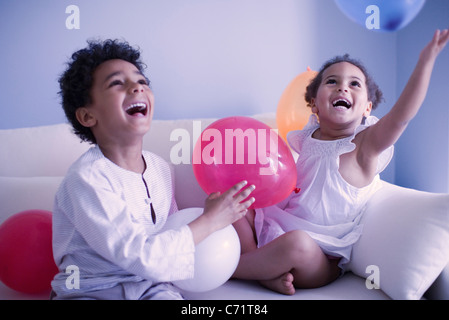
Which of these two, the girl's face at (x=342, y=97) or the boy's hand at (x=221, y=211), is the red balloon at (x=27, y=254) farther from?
the girl's face at (x=342, y=97)

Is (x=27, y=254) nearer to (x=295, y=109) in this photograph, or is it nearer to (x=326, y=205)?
(x=326, y=205)

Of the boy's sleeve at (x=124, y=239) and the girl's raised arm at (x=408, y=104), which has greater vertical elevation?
the girl's raised arm at (x=408, y=104)

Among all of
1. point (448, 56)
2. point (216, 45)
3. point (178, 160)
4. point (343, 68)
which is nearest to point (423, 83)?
point (343, 68)

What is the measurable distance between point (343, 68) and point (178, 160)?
24.9 inches

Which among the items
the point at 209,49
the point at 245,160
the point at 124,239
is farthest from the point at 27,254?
the point at 209,49

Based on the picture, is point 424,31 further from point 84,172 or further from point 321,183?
point 84,172

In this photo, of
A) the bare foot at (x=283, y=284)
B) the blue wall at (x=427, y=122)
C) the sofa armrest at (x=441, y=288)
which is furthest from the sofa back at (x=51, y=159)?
the blue wall at (x=427, y=122)

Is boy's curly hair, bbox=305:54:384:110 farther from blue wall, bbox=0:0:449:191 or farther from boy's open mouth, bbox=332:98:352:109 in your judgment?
blue wall, bbox=0:0:449:191

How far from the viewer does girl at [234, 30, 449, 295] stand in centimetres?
98

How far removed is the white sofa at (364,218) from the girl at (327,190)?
0.04 m

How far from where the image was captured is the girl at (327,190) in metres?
0.98

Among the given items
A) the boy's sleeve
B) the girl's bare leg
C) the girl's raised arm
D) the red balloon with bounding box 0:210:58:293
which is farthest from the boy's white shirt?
the girl's raised arm

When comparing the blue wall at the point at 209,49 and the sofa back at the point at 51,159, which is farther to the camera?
the blue wall at the point at 209,49
